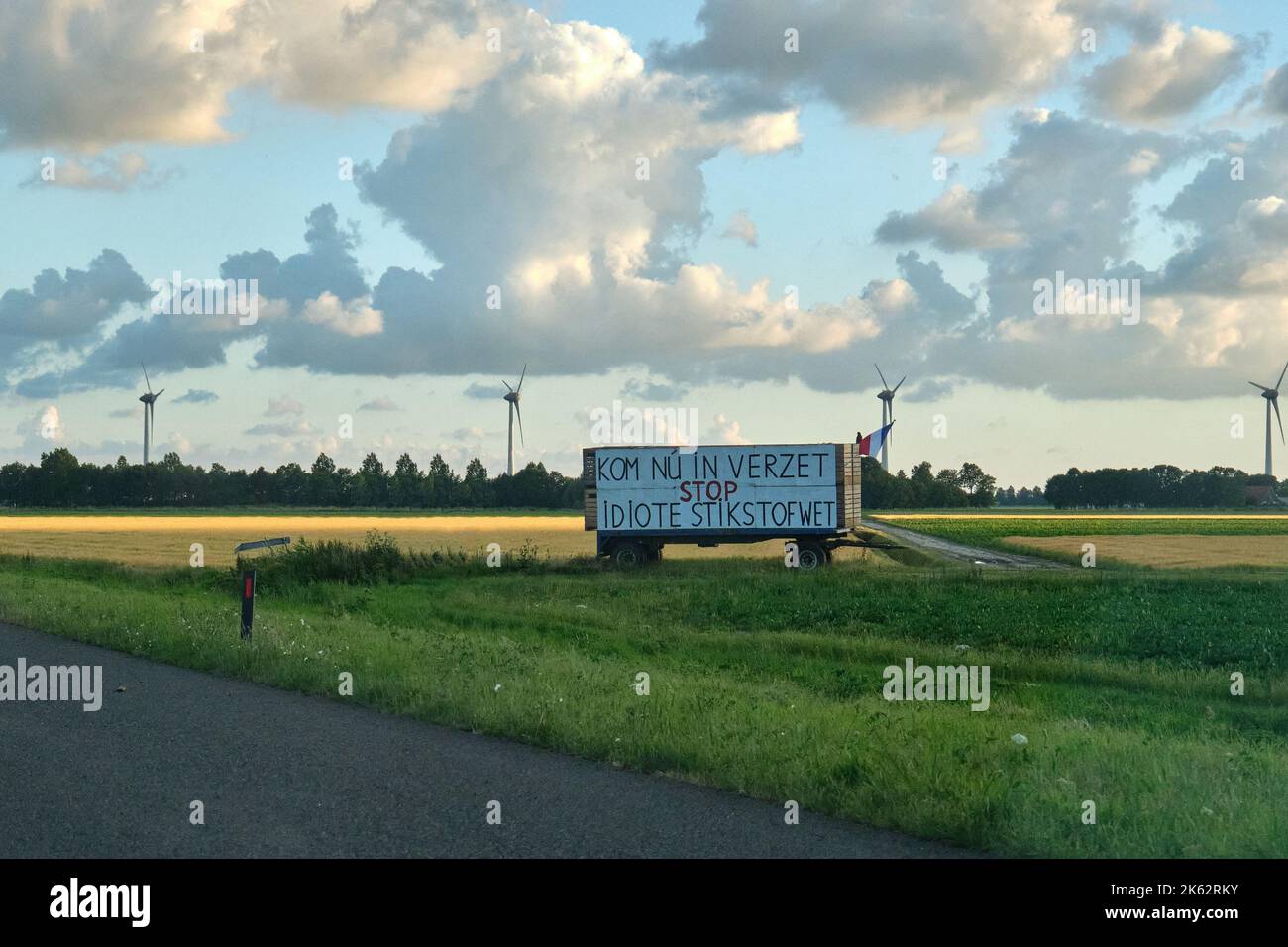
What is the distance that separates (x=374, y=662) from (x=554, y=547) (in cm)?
3579

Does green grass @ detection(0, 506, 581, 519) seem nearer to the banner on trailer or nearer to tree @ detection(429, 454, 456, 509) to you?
tree @ detection(429, 454, 456, 509)

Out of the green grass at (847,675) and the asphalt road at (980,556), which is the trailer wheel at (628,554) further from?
the asphalt road at (980,556)

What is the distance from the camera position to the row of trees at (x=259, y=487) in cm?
13275

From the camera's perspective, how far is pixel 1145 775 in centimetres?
824

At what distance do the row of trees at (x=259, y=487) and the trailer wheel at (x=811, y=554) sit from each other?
307ft

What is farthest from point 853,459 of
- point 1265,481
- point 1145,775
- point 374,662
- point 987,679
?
point 1265,481

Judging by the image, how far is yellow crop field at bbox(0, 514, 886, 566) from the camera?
44812mm

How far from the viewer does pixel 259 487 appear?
5522 inches

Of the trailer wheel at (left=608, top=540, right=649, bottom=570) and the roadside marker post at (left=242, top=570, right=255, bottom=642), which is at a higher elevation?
the roadside marker post at (left=242, top=570, right=255, bottom=642)

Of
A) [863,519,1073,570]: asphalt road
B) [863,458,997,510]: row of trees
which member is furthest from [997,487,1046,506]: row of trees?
[863,519,1073,570]: asphalt road

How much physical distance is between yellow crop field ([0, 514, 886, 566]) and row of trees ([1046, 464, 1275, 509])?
280ft

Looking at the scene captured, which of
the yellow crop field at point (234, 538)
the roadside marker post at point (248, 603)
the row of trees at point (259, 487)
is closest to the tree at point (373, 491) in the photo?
the row of trees at point (259, 487)

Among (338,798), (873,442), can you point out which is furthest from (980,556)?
(338,798)
